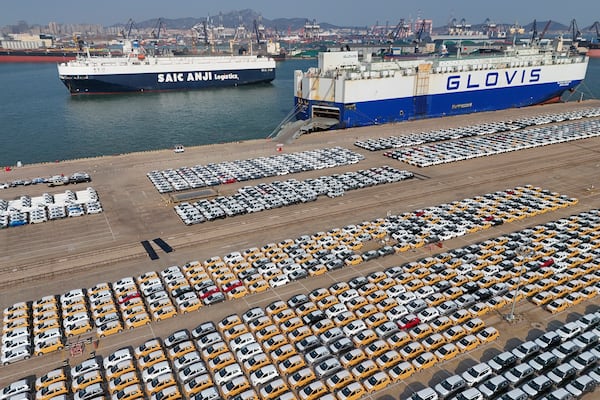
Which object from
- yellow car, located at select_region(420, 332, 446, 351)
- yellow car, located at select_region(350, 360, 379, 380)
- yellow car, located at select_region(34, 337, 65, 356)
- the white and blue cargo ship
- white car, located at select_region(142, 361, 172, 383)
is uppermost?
the white and blue cargo ship

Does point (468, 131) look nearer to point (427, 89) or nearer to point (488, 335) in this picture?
point (427, 89)

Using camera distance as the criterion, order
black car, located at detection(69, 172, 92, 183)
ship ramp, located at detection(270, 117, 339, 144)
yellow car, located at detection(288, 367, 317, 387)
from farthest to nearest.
A: ship ramp, located at detection(270, 117, 339, 144)
black car, located at detection(69, 172, 92, 183)
yellow car, located at detection(288, 367, 317, 387)

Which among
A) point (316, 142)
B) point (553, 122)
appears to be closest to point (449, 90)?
point (553, 122)

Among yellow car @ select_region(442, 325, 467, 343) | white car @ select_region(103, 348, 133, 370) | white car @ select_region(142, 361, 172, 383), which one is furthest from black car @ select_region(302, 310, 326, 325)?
white car @ select_region(103, 348, 133, 370)

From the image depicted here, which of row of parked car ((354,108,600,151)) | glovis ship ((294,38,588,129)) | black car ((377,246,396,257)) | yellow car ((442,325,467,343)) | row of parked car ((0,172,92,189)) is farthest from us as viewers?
glovis ship ((294,38,588,129))

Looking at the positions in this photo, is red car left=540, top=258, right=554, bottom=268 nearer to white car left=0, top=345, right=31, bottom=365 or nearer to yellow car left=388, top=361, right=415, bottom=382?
yellow car left=388, top=361, right=415, bottom=382

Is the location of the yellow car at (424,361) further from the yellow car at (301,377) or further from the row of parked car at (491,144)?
the row of parked car at (491,144)

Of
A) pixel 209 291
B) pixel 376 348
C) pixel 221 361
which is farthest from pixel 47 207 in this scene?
pixel 376 348
